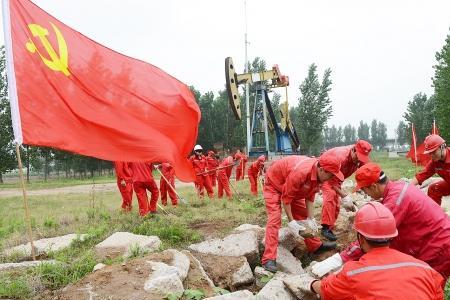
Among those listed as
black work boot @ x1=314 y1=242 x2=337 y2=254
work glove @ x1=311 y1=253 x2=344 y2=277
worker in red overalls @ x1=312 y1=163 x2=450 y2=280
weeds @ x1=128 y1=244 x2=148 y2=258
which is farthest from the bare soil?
black work boot @ x1=314 y1=242 x2=337 y2=254

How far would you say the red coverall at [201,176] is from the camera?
47.7 ft

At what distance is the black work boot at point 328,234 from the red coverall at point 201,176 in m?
7.71

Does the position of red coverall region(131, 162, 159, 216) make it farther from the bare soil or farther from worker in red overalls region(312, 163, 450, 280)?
worker in red overalls region(312, 163, 450, 280)

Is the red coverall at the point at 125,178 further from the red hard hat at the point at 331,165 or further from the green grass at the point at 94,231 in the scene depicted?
the red hard hat at the point at 331,165

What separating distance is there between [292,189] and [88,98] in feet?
9.08

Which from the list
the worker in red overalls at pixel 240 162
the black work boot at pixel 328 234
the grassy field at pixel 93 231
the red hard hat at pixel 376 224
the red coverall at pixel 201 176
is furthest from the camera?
the worker in red overalls at pixel 240 162

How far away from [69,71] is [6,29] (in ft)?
2.70

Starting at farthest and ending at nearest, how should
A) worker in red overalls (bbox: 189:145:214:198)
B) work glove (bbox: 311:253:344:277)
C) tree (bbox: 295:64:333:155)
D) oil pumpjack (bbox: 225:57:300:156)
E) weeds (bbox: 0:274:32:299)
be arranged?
tree (bbox: 295:64:333:155) → oil pumpjack (bbox: 225:57:300:156) → worker in red overalls (bbox: 189:145:214:198) → weeds (bbox: 0:274:32:299) → work glove (bbox: 311:253:344:277)

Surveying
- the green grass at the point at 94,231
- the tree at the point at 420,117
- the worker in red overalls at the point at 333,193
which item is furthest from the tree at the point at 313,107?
the worker in red overalls at the point at 333,193

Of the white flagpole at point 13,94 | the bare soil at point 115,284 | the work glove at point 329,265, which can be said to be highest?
the white flagpole at point 13,94

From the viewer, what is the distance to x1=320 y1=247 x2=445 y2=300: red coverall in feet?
8.70

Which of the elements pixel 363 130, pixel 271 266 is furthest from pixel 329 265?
pixel 363 130

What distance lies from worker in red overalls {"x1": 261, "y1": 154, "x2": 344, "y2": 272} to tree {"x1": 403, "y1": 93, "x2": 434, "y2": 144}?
4084cm

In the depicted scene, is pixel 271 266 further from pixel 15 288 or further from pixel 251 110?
pixel 251 110
